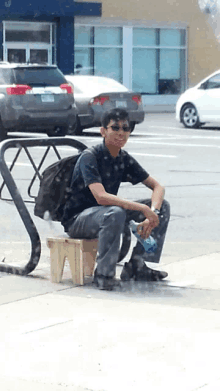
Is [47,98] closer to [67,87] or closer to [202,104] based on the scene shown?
[67,87]

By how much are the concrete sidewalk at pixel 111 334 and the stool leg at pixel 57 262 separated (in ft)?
0.25

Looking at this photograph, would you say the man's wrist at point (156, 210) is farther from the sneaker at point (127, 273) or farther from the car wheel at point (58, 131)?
the car wheel at point (58, 131)

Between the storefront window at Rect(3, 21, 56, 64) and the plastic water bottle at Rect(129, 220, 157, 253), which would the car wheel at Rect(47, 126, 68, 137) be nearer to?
the plastic water bottle at Rect(129, 220, 157, 253)

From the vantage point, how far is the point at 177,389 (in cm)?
388

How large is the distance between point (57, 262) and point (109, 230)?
51 cm

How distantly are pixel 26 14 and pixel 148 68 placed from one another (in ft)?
21.2

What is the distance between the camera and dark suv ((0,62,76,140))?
704 inches

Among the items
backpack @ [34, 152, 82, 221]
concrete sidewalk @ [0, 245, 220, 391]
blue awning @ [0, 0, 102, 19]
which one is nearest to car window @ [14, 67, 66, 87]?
backpack @ [34, 152, 82, 221]

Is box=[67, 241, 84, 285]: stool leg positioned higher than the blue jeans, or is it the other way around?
the blue jeans

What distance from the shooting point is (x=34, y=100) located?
18016 mm

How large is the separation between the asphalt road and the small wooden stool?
3.10ft

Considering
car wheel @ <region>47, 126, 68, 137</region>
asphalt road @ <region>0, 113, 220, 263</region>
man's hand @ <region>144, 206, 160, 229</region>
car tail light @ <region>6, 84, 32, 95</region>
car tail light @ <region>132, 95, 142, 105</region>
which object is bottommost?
asphalt road @ <region>0, 113, 220, 263</region>

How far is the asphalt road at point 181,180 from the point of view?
25.5 feet

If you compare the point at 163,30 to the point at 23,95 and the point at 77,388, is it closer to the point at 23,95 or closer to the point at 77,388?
the point at 23,95
